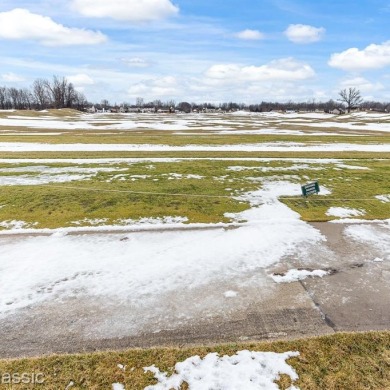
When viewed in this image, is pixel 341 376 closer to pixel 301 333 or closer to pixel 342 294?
pixel 301 333

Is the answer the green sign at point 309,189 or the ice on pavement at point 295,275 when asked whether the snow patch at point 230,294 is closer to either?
the ice on pavement at point 295,275

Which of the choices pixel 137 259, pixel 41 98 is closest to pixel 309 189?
pixel 137 259

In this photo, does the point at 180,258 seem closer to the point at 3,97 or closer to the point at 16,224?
the point at 16,224

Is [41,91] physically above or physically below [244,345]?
above

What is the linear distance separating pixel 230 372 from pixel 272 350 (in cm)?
98

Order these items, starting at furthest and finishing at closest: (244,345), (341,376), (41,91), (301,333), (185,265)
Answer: (41,91) < (185,265) < (301,333) < (244,345) < (341,376)

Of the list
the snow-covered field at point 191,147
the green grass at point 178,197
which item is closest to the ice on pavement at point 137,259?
the green grass at point 178,197

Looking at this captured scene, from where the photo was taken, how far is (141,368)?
554 centimetres

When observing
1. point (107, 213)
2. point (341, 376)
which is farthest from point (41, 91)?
point (341, 376)

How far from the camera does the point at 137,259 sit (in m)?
9.71

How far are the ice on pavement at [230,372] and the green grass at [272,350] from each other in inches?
4.6

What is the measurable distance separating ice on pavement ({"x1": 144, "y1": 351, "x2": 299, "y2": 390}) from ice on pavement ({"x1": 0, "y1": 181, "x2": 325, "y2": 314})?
245cm

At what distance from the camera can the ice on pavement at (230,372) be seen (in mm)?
5246

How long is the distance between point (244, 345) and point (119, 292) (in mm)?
3450
